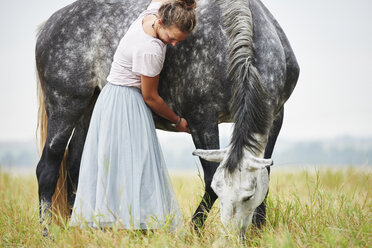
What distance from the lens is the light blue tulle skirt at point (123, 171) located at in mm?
3105

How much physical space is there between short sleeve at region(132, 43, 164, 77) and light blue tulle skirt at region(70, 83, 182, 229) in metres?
0.28

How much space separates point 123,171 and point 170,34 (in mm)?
1077

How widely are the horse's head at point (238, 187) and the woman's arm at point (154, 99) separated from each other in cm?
59

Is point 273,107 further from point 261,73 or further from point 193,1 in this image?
point 193,1

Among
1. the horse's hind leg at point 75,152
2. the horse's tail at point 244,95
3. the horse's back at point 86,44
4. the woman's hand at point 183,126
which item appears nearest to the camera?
the horse's tail at point 244,95

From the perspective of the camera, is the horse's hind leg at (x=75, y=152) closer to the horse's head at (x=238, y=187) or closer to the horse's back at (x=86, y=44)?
the horse's back at (x=86, y=44)

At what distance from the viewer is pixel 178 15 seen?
9.40ft

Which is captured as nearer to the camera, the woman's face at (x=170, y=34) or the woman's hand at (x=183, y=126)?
the woman's face at (x=170, y=34)

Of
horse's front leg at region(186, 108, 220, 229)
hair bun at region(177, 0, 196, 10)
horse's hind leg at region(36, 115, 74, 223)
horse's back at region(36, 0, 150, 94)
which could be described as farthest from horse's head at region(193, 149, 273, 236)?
horse's hind leg at region(36, 115, 74, 223)

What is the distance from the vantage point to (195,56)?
3285mm

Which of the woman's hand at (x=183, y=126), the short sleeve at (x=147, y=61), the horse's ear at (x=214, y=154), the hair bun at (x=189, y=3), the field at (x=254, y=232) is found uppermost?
the hair bun at (x=189, y=3)

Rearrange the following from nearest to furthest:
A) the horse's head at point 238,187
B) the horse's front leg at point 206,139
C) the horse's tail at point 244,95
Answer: the horse's head at point 238,187 < the horse's tail at point 244,95 < the horse's front leg at point 206,139

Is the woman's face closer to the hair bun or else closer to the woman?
the woman

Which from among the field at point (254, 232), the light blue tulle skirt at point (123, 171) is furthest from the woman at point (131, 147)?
the field at point (254, 232)
